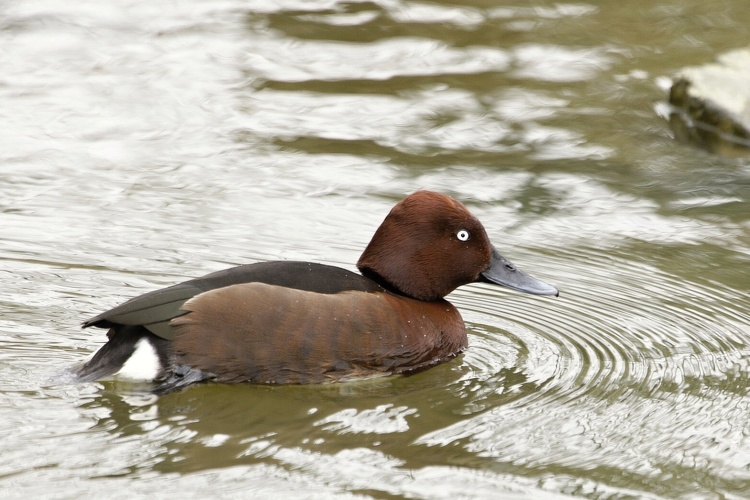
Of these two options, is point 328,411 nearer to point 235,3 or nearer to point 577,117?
point 577,117

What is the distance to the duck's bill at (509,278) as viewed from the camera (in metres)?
5.90

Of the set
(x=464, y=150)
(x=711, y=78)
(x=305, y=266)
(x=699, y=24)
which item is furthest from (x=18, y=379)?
(x=699, y=24)

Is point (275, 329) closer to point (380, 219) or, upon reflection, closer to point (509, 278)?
point (509, 278)

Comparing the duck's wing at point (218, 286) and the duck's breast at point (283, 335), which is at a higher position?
the duck's wing at point (218, 286)

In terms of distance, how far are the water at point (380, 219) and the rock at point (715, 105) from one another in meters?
0.22

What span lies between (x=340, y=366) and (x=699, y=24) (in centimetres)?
708

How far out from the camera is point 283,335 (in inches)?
204

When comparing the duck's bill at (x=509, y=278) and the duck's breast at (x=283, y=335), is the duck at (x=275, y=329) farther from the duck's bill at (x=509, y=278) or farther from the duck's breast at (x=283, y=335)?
the duck's bill at (x=509, y=278)

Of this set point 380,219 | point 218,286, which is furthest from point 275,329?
point 380,219

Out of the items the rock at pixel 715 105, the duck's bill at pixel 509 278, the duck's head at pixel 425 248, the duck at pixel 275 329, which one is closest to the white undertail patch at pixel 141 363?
the duck at pixel 275 329

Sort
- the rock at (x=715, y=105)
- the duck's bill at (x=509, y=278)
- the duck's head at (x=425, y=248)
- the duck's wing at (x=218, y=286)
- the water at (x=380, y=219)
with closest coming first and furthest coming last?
the water at (x=380, y=219), the duck's wing at (x=218, y=286), the duck's head at (x=425, y=248), the duck's bill at (x=509, y=278), the rock at (x=715, y=105)

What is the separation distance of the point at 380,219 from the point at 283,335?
2.15 m

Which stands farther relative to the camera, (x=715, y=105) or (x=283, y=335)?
(x=715, y=105)

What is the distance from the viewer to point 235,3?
11.2 m
